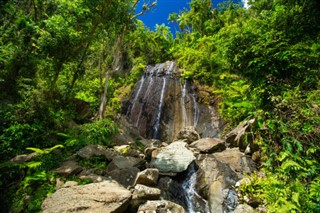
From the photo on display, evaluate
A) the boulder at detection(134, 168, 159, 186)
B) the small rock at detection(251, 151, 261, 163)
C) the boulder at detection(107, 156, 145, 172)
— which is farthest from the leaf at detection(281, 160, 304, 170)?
the boulder at detection(107, 156, 145, 172)

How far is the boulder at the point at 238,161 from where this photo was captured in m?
6.69

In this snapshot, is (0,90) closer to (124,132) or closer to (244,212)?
(124,132)

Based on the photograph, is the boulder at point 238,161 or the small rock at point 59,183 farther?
the boulder at point 238,161

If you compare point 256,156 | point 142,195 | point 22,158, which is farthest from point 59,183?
point 256,156

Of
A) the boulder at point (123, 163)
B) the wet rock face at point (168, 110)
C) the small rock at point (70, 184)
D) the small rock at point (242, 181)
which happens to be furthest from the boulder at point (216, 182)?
the wet rock face at point (168, 110)

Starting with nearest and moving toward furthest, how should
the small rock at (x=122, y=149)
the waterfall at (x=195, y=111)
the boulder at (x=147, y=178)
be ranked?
the boulder at (x=147, y=178), the small rock at (x=122, y=149), the waterfall at (x=195, y=111)

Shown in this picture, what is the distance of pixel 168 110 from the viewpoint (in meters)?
14.9

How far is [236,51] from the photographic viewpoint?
5.64 m

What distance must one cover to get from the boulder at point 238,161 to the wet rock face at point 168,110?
4715 millimetres

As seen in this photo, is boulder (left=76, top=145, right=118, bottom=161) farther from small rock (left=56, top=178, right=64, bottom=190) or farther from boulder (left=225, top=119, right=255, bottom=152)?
boulder (left=225, top=119, right=255, bottom=152)

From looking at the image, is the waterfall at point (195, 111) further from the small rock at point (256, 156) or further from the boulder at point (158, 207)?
the boulder at point (158, 207)

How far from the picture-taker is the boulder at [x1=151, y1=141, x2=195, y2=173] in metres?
6.93

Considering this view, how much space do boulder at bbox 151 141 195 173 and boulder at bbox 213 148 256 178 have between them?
1.27 m

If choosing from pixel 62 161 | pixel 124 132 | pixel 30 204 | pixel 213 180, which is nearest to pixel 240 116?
pixel 213 180
